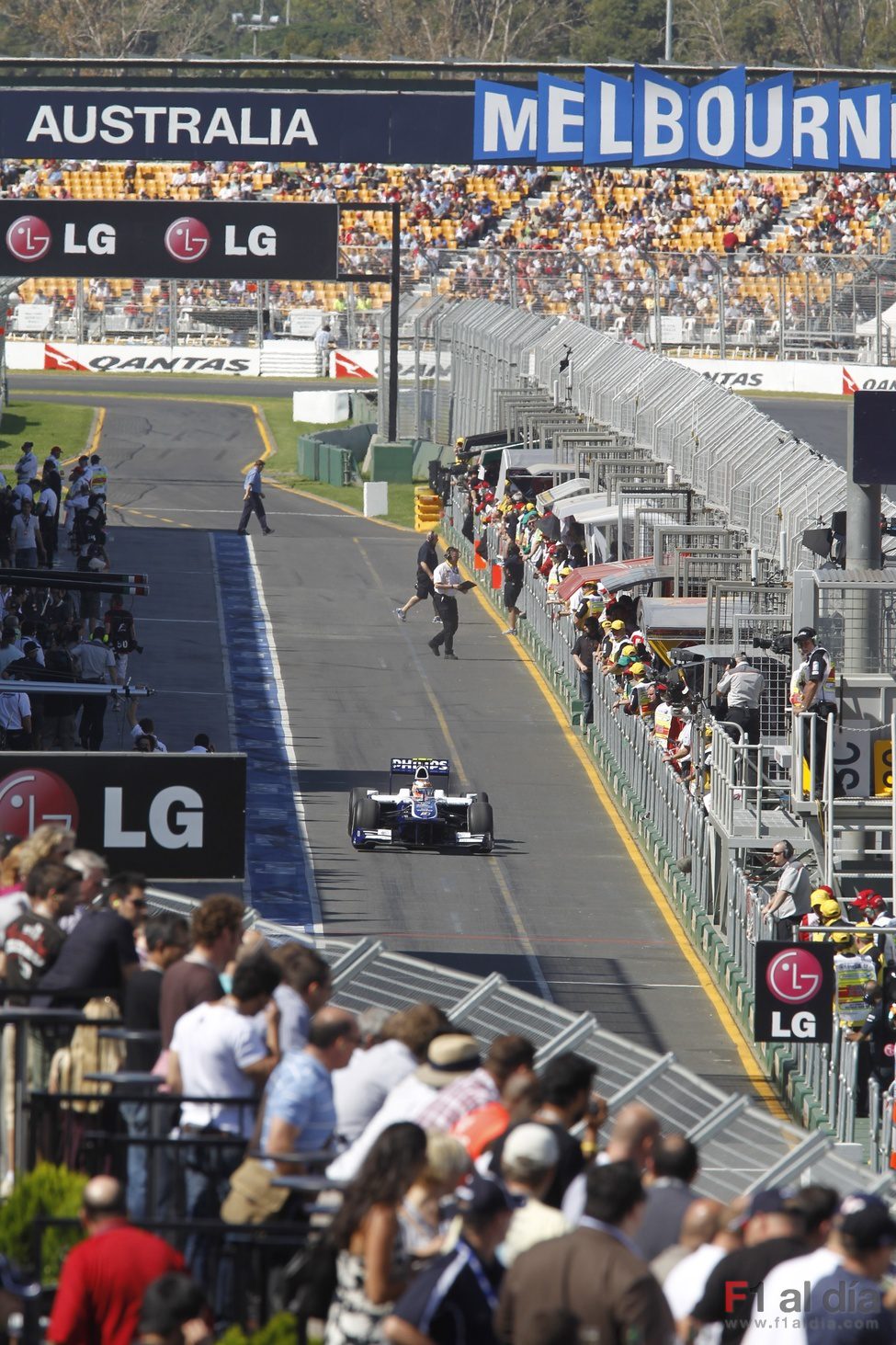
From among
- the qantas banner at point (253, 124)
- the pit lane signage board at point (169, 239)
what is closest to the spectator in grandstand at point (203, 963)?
the pit lane signage board at point (169, 239)

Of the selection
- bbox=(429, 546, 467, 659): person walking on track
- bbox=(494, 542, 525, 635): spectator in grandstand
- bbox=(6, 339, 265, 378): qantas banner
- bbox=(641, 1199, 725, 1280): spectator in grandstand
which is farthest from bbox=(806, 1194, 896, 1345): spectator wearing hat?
bbox=(6, 339, 265, 378): qantas banner

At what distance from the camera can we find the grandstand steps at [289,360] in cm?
6244

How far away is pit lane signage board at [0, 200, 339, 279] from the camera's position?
35.1 m

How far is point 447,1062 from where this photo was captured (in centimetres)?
890

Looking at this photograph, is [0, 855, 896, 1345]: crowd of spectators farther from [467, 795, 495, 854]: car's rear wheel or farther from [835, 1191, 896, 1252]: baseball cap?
[467, 795, 495, 854]: car's rear wheel

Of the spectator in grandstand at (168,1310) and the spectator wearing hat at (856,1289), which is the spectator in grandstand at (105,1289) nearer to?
the spectator in grandstand at (168,1310)

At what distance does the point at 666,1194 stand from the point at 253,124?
59533 millimetres

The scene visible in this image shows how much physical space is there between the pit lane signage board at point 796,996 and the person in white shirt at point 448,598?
17.0m

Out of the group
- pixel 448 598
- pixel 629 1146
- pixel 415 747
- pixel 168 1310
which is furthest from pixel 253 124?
pixel 168 1310

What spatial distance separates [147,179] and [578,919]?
51292 millimetres

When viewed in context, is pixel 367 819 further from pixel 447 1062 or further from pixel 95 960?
pixel 447 1062

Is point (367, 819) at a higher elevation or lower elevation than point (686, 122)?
lower

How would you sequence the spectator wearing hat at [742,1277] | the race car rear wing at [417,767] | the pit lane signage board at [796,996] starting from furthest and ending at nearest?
1. the race car rear wing at [417,767]
2. the pit lane signage board at [796,996]
3. the spectator wearing hat at [742,1277]

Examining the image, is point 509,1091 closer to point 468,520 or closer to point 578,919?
point 578,919
